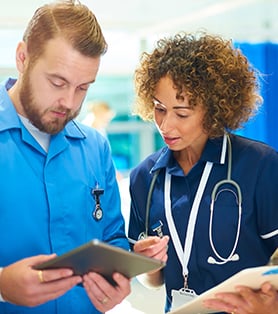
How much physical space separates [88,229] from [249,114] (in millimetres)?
731

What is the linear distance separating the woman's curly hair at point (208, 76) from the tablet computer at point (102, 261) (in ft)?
2.23

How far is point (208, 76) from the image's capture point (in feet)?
5.71

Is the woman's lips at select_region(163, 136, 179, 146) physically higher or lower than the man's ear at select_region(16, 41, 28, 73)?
lower

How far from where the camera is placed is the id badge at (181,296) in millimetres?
1695

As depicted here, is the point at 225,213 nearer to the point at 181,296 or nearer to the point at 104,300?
the point at 181,296

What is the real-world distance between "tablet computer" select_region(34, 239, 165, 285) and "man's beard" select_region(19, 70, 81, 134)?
0.46 m

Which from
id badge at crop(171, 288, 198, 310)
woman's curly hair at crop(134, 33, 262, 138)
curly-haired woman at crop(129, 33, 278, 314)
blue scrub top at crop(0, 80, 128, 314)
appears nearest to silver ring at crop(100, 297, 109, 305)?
blue scrub top at crop(0, 80, 128, 314)

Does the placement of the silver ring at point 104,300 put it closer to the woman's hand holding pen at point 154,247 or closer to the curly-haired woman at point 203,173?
the woman's hand holding pen at point 154,247

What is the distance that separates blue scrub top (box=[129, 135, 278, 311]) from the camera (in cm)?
167

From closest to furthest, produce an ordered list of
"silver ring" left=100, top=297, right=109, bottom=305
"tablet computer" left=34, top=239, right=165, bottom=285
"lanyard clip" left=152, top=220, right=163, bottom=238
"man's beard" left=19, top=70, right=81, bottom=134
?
"tablet computer" left=34, top=239, right=165, bottom=285
"silver ring" left=100, top=297, right=109, bottom=305
"man's beard" left=19, top=70, right=81, bottom=134
"lanyard clip" left=152, top=220, right=163, bottom=238

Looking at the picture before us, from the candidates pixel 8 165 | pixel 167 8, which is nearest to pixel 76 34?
pixel 8 165

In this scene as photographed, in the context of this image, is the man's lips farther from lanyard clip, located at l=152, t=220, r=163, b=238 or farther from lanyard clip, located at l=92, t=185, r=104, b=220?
lanyard clip, located at l=152, t=220, r=163, b=238

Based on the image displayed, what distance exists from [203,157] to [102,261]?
28.4 inches

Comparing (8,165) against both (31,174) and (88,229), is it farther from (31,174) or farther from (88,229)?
(88,229)
